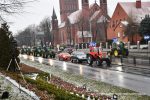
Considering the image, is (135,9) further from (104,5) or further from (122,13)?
(104,5)

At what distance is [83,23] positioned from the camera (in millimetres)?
120000

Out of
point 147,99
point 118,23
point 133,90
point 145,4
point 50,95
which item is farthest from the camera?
point 145,4

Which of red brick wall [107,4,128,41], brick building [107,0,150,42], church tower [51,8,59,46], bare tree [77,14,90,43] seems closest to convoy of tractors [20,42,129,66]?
brick building [107,0,150,42]

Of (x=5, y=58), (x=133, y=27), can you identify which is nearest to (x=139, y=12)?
(x=133, y=27)

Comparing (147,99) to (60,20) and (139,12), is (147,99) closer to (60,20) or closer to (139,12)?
(139,12)

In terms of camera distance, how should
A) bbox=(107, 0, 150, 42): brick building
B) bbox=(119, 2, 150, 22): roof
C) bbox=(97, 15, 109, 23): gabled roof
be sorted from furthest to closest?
bbox=(97, 15, 109, 23): gabled roof < bbox=(119, 2, 150, 22): roof < bbox=(107, 0, 150, 42): brick building

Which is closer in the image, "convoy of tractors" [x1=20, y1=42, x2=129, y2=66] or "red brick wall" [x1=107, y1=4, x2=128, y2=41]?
"convoy of tractors" [x1=20, y1=42, x2=129, y2=66]

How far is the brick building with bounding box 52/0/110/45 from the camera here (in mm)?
118625

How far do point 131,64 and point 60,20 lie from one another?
447ft

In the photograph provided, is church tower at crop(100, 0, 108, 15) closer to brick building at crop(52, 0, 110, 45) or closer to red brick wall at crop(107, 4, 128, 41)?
brick building at crop(52, 0, 110, 45)

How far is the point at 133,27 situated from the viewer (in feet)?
270

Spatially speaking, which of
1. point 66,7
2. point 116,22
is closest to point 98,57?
point 116,22

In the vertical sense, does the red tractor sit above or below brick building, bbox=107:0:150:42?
below

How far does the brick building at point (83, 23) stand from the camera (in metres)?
119
